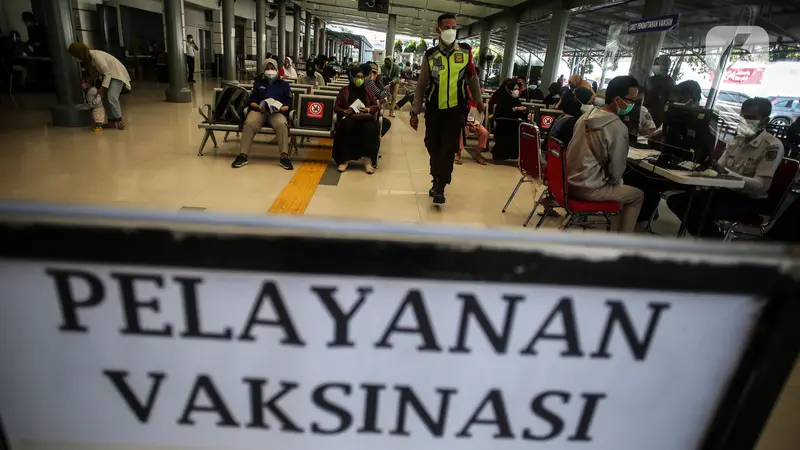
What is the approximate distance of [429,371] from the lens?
2.06ft

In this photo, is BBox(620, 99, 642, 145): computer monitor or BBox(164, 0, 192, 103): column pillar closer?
BBox(620, 99, 642, 145): computer monitor

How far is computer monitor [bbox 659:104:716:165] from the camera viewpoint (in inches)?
139

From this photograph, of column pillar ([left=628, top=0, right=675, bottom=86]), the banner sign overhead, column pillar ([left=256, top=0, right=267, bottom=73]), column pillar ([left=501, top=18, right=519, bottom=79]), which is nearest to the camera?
the banner sign overhead

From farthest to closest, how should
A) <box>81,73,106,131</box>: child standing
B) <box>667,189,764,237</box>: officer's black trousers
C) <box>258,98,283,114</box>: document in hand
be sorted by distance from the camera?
<box>81,73,106,131</box>: child standing
<box>258,98,283,114</box>: document in hand
<box>667,189,764,237</box>: officer's black trousers

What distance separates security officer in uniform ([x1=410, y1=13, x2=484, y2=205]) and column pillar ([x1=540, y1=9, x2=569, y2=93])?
1118cm

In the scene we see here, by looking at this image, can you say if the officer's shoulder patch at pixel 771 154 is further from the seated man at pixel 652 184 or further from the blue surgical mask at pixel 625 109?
the blue surgical mask at pixel 625 109

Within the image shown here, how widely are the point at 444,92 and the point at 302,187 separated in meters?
1.81

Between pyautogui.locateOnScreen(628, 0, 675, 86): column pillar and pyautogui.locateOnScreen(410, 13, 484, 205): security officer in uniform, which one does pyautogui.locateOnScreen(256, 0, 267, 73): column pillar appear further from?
pyautogui.locateOnScreen(410, 13, 484, 205): security officer in uniform

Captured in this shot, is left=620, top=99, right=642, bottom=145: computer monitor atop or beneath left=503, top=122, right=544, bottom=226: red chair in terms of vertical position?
atop

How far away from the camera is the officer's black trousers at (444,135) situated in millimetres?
4324

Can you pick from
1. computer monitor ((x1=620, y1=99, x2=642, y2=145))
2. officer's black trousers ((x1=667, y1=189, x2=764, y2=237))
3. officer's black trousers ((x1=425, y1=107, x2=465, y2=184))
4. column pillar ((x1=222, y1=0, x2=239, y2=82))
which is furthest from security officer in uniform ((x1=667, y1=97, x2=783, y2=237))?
column pillar ((x1=222, y1=0, x2=239, y2=82))

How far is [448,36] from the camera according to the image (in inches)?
163

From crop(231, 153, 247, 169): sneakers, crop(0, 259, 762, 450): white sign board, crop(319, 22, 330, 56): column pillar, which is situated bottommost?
crop(231, 153, 247, 169): sneakers

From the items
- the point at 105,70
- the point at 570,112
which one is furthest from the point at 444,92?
the point at 105,70
